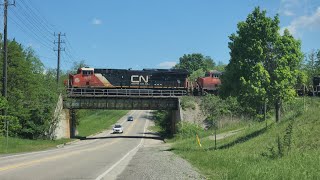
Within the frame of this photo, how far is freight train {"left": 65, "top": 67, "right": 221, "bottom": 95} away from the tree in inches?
1553

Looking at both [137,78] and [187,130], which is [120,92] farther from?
[187,130]

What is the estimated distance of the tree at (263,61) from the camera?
3091cm

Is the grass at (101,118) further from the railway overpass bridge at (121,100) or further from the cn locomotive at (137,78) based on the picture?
the railway overpass bridge at (121,100)

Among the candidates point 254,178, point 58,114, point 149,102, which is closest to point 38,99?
point 58,114

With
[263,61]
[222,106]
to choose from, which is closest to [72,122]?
[222,106]

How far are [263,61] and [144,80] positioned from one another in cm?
4217

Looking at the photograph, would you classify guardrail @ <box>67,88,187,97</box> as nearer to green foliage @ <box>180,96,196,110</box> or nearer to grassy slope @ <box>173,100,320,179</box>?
green foliage @ <box>180,96,196,110</box>

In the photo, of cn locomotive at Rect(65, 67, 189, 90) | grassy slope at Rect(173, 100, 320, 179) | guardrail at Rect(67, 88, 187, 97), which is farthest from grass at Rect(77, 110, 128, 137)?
grassy slope at Rect(173, 100, 320, 179)

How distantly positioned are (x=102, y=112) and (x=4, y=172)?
445 feet

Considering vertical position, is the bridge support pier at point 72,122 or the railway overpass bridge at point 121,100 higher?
the railway overpass bridge at point 121,100

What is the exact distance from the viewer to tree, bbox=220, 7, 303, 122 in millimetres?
30906

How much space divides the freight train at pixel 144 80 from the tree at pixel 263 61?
1553 inches

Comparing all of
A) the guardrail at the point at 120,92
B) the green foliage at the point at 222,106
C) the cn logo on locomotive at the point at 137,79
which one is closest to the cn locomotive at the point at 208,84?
the guardrail at the point at 120,92

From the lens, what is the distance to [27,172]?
1664 centimetres
